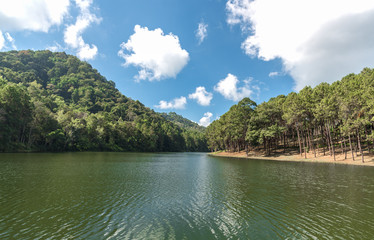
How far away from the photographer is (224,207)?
53.6ft

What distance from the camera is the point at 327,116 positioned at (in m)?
53.8

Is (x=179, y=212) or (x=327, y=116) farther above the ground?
(x=327, y=116)

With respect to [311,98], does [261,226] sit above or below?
below

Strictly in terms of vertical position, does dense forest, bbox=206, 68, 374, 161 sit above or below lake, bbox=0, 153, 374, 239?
above

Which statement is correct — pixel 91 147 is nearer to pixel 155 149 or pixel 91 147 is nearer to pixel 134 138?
pixel 134 138

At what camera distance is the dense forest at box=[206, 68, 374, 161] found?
4738cm

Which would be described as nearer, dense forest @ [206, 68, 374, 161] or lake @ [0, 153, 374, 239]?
lake @ [0, 153, 374, 239]

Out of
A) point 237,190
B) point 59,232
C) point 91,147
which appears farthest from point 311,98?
point 91,147

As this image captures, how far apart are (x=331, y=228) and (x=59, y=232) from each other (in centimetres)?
1733

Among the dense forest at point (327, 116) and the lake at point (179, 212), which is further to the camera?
the dense forest at point (327, 116)

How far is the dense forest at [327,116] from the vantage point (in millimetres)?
47375

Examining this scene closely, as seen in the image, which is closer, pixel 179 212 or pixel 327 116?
pixel 179 212

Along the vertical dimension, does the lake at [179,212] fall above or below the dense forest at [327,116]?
below

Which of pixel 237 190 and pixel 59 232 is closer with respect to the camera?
pixel 59 232
